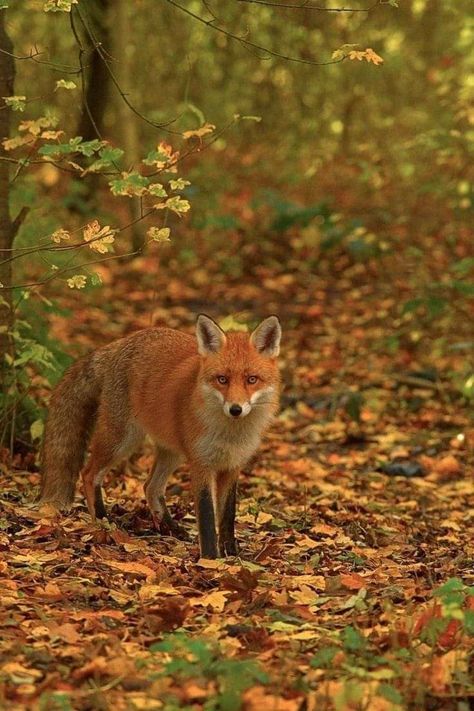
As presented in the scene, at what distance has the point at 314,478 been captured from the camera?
9078 millimetres

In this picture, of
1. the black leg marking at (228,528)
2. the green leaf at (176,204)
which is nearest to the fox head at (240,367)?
the black leg marking at (228,528)

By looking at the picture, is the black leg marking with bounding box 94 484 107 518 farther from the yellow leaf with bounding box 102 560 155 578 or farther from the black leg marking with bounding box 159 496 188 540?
the yellow leaf with bounding box 102 560 155 578

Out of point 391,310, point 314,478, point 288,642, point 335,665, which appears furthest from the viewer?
point 391,310

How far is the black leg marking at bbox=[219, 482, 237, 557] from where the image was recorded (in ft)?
20.5

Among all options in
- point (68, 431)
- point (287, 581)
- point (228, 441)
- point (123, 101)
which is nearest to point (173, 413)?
point (228, 441)

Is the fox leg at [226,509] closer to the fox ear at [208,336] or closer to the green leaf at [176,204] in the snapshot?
the fox ear at [208,336]

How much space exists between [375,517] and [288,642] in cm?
328

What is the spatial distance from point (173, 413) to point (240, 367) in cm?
69

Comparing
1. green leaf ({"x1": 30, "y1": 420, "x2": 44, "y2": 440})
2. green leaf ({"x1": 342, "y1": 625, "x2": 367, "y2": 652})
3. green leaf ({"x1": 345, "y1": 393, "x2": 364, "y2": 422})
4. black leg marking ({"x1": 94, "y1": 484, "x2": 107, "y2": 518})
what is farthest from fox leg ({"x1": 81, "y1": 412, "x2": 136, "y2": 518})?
green leaf ({"x1": 345, "y1": 393, "x2": 364, "y2": 422})

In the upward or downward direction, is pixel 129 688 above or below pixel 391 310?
below

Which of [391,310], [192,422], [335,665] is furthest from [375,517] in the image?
[391,310]

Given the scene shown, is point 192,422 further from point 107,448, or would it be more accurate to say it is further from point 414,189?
point 414,189

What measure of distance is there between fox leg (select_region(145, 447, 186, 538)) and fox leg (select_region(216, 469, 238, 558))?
24.4 inches

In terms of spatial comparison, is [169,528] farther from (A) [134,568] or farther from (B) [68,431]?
(A) [134,568]
